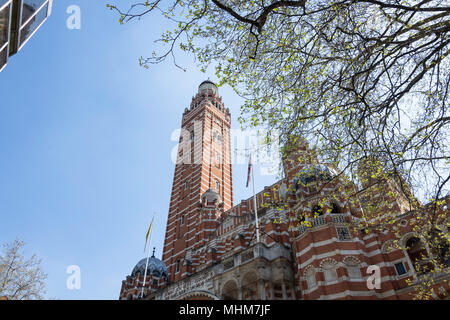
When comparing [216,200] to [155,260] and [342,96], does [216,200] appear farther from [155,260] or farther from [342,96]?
[342,96]

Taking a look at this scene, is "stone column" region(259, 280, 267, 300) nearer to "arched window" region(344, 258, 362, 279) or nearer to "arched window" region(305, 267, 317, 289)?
"arched window" region(305, 267, 317, 289)

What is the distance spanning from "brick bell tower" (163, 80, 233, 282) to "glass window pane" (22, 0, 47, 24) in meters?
23.6

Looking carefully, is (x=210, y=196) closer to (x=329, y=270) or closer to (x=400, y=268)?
(x=329, y=270)

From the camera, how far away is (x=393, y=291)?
18.3 metres

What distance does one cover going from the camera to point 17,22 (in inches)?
465

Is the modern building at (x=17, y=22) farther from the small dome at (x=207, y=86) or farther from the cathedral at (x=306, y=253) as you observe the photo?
the small dome at (x=207, y=86)

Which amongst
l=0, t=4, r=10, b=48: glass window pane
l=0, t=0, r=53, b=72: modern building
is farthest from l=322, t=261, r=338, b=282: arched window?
l=0, t=4, r=10, b=48: glass window pane

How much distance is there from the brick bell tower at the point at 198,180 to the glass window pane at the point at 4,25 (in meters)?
25.8

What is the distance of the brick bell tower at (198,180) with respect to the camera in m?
36.2

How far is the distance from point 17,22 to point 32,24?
235cm

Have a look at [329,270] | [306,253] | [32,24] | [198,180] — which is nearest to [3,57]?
[32,24]

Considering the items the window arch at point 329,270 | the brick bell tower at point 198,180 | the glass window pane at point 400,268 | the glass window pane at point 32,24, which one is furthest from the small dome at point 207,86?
the glass window pane at point 400,268

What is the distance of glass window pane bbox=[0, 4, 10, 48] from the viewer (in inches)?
414
